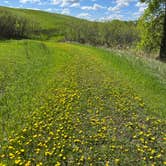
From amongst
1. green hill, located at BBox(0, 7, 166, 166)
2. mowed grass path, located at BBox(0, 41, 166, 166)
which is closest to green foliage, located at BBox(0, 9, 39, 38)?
green hill, located at BBox(0, 7, 166, 166)

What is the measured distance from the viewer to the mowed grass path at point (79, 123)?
23.7 feet

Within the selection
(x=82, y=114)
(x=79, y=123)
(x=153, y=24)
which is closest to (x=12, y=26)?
(x=153, y=24)

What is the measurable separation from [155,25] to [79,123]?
63.1ft

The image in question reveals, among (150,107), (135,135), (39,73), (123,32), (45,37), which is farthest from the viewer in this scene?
(45,37)

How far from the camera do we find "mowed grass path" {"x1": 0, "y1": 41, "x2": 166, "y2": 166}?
285 inches

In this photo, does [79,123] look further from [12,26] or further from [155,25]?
[12,26]

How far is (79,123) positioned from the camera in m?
9.08

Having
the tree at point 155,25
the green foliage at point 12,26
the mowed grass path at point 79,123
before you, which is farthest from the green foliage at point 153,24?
the green foliage at point 12,26

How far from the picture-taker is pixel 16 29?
72.2m

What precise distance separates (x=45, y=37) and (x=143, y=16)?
66536mm

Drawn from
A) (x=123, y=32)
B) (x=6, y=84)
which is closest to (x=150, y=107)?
(x=6, y=84)

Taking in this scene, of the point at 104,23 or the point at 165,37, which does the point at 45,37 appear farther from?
the point at 165,37

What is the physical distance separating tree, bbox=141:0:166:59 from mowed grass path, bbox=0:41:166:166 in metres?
12.1

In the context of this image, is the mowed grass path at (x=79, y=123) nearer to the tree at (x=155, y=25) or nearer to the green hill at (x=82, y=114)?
the green hill at (x=82, y=114)
